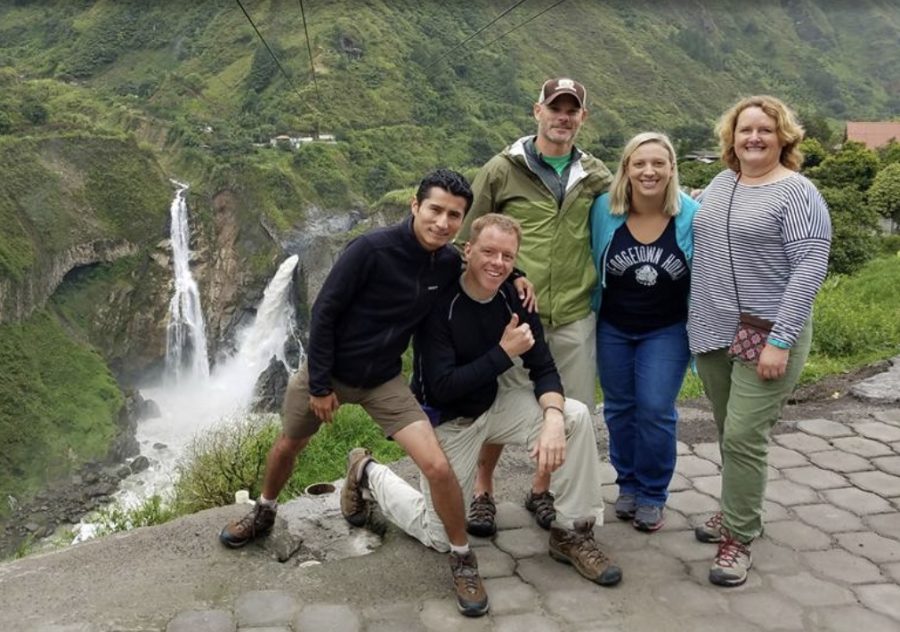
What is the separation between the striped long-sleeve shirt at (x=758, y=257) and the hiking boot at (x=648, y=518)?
688 mm

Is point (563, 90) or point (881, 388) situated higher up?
point (563, 90)

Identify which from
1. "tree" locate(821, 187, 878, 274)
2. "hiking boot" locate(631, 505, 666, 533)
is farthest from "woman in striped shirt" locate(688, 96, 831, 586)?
"tree" locate(821, 187, 878, 274)

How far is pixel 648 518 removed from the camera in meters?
2.98

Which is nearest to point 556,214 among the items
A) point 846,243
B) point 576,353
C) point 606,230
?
point 606,230

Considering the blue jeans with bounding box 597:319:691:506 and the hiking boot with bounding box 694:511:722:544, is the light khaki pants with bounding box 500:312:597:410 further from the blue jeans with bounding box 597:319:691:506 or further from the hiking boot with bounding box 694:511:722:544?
the hiking boot with bounding box 694:511:722:544

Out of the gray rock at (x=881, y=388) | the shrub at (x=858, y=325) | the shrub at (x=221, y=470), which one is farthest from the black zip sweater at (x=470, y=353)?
the shrub at (x=858, y=325)

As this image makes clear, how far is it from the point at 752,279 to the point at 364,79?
2421 inches

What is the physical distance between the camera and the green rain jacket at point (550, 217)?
2.82 meters

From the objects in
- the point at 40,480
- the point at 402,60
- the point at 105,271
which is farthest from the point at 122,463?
the point at 402,60

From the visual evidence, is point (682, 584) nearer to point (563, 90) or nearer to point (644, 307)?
point (644, 307)

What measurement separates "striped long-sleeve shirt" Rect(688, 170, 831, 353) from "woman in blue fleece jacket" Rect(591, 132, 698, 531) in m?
0.10

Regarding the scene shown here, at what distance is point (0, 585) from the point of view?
8.59 feet

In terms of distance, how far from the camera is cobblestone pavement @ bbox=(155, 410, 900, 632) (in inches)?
94.7

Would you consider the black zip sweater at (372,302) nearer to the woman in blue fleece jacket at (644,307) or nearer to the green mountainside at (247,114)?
the woman in blue fleece jacket at (644,307)
